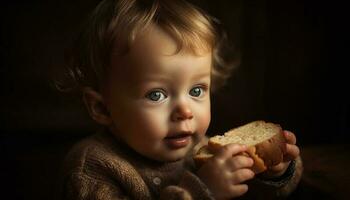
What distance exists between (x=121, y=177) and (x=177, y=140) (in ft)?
0.38

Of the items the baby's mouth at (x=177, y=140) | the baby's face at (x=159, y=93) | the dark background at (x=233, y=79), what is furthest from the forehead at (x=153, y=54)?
the dark background at (x=233, y=79)

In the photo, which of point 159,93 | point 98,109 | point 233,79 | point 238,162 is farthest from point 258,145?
point 233,79

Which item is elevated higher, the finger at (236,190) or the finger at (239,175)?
the finger at (239,175)

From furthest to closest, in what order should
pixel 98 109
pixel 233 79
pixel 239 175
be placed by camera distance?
pixel 233 79
pixel 98 109
pixel 239 175

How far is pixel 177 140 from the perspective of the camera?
3.16ft

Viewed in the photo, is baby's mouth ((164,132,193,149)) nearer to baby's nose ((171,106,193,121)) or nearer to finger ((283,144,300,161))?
baby's nose ((171,106,193,121))

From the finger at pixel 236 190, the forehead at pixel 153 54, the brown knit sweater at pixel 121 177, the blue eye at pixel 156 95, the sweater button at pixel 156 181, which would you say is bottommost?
the sweater button at pixel 156 181

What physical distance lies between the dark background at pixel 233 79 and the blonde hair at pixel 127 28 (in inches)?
10.8

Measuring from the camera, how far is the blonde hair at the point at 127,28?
3.08 feet

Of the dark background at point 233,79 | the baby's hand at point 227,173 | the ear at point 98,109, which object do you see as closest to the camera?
Answer: the baby's hand at point 227,173

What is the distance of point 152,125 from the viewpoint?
0.94 meters

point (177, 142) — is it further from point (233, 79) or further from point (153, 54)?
point (233, 79)

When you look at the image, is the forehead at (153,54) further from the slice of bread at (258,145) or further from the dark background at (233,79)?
the dark background at (233,79)

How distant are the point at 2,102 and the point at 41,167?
0.18 metres
